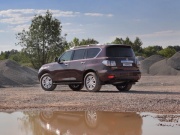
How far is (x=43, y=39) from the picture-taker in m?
41.8

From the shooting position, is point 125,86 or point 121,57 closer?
point 121,57

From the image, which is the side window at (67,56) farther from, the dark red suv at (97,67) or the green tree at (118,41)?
the green tree at (118,41)

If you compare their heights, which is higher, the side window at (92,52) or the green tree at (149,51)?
the green tree at (149,51)

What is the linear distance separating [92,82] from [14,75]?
639 inches

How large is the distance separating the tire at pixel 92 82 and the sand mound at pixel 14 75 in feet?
35.1

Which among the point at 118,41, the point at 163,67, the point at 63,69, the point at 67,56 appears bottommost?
the point at 163,67

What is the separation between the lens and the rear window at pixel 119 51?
15.6 metres

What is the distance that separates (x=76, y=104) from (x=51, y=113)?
5.88 ft

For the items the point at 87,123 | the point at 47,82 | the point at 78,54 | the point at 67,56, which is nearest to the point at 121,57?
the point at 78,54

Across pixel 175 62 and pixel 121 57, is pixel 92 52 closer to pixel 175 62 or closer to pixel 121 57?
pixel 121 57

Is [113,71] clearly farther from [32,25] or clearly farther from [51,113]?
[32,25]

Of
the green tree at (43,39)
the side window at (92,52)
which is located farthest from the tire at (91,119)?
the green tree at (43,39)

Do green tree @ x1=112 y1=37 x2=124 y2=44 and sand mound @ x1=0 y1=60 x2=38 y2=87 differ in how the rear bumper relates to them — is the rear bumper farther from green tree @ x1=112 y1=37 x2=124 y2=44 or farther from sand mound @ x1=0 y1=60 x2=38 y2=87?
green tree @ x1=112 y1=37 x2=124 y2=44

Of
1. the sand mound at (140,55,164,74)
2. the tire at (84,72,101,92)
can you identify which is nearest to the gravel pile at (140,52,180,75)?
the sand mound at (140,55,164,74)
